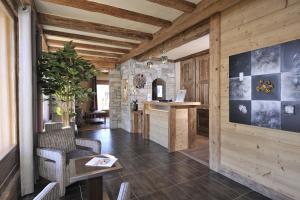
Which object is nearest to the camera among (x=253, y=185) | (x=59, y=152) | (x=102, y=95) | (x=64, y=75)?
(x=59, y=152)

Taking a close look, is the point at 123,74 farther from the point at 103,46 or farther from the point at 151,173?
the point at 151,173

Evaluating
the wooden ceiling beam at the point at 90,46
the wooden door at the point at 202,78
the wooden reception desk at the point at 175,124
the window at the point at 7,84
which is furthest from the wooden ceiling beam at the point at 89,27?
the wooden door at the point at 202,78

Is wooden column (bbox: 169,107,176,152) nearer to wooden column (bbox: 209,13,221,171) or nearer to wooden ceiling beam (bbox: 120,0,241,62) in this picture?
wooden column (bbox: 209,13,221,171)

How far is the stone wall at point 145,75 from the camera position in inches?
255

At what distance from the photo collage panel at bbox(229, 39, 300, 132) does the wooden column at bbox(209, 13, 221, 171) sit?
0.83 ft

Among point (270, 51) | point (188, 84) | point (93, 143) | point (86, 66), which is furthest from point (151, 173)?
point (188, 84)

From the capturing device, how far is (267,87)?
2244mm

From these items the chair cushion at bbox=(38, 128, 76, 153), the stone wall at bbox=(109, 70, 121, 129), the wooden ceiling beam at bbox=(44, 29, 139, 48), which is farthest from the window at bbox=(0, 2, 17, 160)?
the stone wall at bbox=(109, 70, 121, 129)

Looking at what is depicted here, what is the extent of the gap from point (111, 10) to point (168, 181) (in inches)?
116

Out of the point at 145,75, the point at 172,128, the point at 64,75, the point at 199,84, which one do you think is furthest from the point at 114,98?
the point at 64,75

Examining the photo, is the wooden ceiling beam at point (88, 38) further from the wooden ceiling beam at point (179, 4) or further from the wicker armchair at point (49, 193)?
the wicker armchair at point (49, 193)

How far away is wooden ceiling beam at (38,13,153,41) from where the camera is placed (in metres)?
3.27

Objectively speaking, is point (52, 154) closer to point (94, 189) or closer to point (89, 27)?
point (94, 189)

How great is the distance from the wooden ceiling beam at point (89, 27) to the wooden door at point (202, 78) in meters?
2.56
